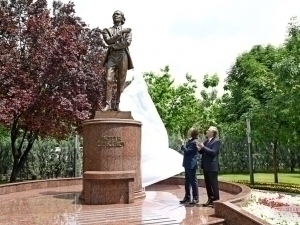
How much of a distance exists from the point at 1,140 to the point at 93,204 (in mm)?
18567

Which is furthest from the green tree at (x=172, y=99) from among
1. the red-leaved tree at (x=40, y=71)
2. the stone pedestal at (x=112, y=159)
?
the stone pedestal at (x=112, y=159)

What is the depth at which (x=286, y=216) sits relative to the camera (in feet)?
28.0

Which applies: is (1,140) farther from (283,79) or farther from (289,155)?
(289,155)

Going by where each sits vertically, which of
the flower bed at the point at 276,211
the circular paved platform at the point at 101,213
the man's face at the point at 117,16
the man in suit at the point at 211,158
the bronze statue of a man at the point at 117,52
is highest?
the man's face at the point at 117,16

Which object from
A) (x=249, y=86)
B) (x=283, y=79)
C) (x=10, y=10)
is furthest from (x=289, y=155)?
(x=10, y=10)

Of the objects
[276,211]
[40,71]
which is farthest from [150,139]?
[40,71]

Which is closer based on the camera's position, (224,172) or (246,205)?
(246,205)

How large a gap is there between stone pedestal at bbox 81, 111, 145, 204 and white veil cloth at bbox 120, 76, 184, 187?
2149mm

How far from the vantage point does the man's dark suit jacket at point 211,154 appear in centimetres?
812

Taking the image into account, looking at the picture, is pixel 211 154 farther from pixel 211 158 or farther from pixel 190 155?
pixel 190 155

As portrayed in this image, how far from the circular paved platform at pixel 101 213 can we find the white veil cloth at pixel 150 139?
198cm

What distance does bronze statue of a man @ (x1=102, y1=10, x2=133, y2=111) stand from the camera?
1034 centimetres

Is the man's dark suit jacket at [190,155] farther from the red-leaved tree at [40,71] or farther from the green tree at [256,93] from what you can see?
the green tree at [256,93]

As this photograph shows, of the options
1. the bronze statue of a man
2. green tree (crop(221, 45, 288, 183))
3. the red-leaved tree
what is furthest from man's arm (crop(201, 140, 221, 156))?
green tree (crop(221, 45, 288, 183))
